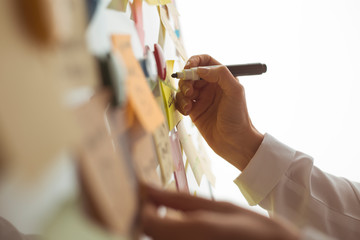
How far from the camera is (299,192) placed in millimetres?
606

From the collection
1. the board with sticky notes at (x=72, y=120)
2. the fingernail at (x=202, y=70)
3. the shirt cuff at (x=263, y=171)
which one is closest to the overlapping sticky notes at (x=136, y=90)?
the board with sticky notes at (x=72, y=120)

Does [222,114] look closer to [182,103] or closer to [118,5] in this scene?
[182,103]

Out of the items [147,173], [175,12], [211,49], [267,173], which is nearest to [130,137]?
[147,173]

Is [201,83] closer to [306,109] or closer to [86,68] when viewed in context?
[86,68]

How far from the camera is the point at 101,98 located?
24cm

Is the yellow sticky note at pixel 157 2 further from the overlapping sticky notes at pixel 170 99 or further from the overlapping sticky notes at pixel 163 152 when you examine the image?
the overlapping sticky notes at pixel 163 152

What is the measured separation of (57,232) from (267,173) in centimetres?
51

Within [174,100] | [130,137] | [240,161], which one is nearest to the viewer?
[130,137]

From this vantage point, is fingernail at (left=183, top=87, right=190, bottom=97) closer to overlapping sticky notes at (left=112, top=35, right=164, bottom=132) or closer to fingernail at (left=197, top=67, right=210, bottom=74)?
fingernail at (left=197, top=67, right=210, bottom=74)

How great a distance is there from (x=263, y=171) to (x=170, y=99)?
28 centimetres

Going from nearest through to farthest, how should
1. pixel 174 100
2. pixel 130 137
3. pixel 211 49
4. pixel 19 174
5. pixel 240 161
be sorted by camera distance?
pixel 19 174, pixel 130 137, pixel 174 100, pixel 240 161, pixel 211 49

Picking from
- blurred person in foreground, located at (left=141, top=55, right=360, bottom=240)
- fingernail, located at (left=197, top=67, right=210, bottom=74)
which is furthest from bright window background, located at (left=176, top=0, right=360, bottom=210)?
fingernail, located at (left=197, top=67, right=210, bottom=74)

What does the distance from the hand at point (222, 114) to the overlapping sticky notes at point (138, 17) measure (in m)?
0.15

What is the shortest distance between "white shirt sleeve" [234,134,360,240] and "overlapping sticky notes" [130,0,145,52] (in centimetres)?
37
